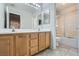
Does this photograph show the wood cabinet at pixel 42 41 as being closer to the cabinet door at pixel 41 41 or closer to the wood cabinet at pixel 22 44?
the cabinet door at pixel 41 41

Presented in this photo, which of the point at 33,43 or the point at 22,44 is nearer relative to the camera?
the point at 22,44

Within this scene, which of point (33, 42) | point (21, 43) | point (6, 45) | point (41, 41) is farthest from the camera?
point (41, 41)

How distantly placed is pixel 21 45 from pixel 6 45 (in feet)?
1.22

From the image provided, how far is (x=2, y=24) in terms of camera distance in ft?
7.20

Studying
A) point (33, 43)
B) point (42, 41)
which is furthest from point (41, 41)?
point (33, 43)

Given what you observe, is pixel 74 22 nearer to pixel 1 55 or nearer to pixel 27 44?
pixel 27 44

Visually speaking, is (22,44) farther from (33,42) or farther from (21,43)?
(33,42)

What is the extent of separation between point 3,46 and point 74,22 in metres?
1.27

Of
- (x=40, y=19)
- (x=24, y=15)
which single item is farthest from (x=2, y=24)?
(x=40, y=19)

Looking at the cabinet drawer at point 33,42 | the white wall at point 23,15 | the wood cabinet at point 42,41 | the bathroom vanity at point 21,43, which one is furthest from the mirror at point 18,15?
the wood cabinet at point 42,41

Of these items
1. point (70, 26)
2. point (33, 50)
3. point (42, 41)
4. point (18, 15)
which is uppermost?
point (18, 15)

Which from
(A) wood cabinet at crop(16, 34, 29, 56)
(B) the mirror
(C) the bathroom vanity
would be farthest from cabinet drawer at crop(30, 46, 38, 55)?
(B) the mirror

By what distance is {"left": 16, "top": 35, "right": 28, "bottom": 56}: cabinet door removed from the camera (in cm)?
215

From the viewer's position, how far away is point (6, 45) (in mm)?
1933
